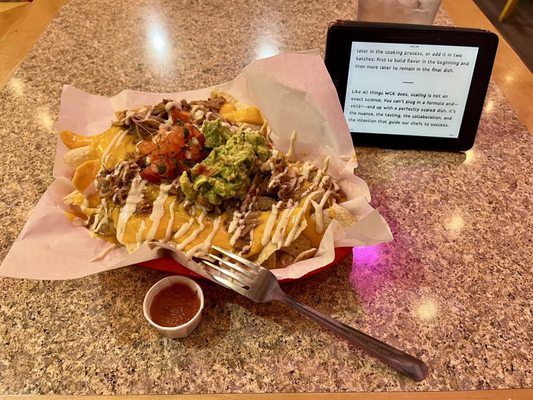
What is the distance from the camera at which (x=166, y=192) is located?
999 millimetres

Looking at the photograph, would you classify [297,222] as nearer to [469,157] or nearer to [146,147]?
[146,147]

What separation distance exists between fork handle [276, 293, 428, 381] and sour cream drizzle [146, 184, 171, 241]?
310 millimetres

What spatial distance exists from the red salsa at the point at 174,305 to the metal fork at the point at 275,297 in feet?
0.18

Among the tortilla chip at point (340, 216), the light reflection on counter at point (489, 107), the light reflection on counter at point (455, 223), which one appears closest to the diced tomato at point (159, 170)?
the tortilla chip at point (340, 216)

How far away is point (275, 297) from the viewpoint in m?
0.86

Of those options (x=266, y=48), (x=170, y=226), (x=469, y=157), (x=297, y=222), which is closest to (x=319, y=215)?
(x=297, y=222)

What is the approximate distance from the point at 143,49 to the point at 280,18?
55 cm

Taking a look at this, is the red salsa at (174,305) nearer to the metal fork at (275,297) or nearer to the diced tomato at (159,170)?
the metal fork at (275,297)

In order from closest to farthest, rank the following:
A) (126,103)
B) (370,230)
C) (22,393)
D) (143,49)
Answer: (22,393), (370,230), (126,103), (143,49)

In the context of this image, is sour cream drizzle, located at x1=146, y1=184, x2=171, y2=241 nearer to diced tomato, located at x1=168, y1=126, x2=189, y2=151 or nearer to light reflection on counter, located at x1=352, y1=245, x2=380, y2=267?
diced tomato, located at x1=168, y1=126, x2=189, y2=151

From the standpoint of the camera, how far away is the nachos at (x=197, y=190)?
94 centimetres

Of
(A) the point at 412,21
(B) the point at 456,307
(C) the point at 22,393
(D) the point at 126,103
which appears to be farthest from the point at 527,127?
(C) the point at 22,393

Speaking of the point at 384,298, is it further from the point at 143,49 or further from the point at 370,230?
the point at 143,49

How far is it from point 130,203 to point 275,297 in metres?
0.37
